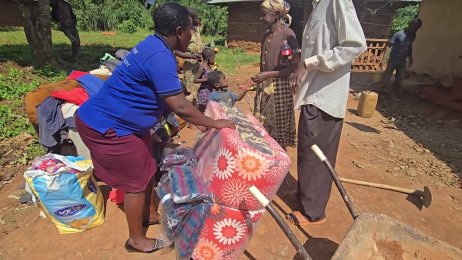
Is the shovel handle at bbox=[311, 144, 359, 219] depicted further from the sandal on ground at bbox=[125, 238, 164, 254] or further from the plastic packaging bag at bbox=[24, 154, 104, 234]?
Result: the plastic packaging bag at bbox=[24, 154, 104, 234]

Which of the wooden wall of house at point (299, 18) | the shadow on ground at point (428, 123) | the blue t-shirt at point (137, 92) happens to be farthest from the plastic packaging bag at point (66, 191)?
the wooden wall of house at point (299, 18)

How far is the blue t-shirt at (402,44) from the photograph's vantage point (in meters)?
8.44

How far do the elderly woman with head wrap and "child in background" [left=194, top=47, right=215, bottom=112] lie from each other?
108 cm

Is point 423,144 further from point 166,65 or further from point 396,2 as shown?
point 396,2

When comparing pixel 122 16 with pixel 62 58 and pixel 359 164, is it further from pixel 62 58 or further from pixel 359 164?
pixel 359 164

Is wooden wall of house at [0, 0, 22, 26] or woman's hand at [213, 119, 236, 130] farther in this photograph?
wooden wall of house at [0, 0, 22, 26]

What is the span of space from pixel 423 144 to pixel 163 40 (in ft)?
16.9

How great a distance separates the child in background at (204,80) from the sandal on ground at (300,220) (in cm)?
221

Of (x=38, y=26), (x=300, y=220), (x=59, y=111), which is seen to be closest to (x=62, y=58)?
(x=38, y=26)

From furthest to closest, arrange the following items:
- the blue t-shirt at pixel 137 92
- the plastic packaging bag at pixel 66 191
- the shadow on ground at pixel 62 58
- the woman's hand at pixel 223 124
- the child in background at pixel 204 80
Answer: the shadow on ground at pixel 62 58, the child in background at pixel 204 80, the plastic packaging bag at pixel 66 191, the woman's hand at pixel 223 124, the blue t-shirt at pixel 137 92

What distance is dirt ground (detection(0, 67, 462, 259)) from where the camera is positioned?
9.31ft

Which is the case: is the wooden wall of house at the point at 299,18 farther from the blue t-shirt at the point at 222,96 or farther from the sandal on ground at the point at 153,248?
the sandal on ground at the point at 153,248

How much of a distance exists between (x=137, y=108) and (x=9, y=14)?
17.9 meters

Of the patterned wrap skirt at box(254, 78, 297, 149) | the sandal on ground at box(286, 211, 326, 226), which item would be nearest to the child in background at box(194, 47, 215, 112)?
the patterned wrap skirt at box(254, 78, 297, 149)
